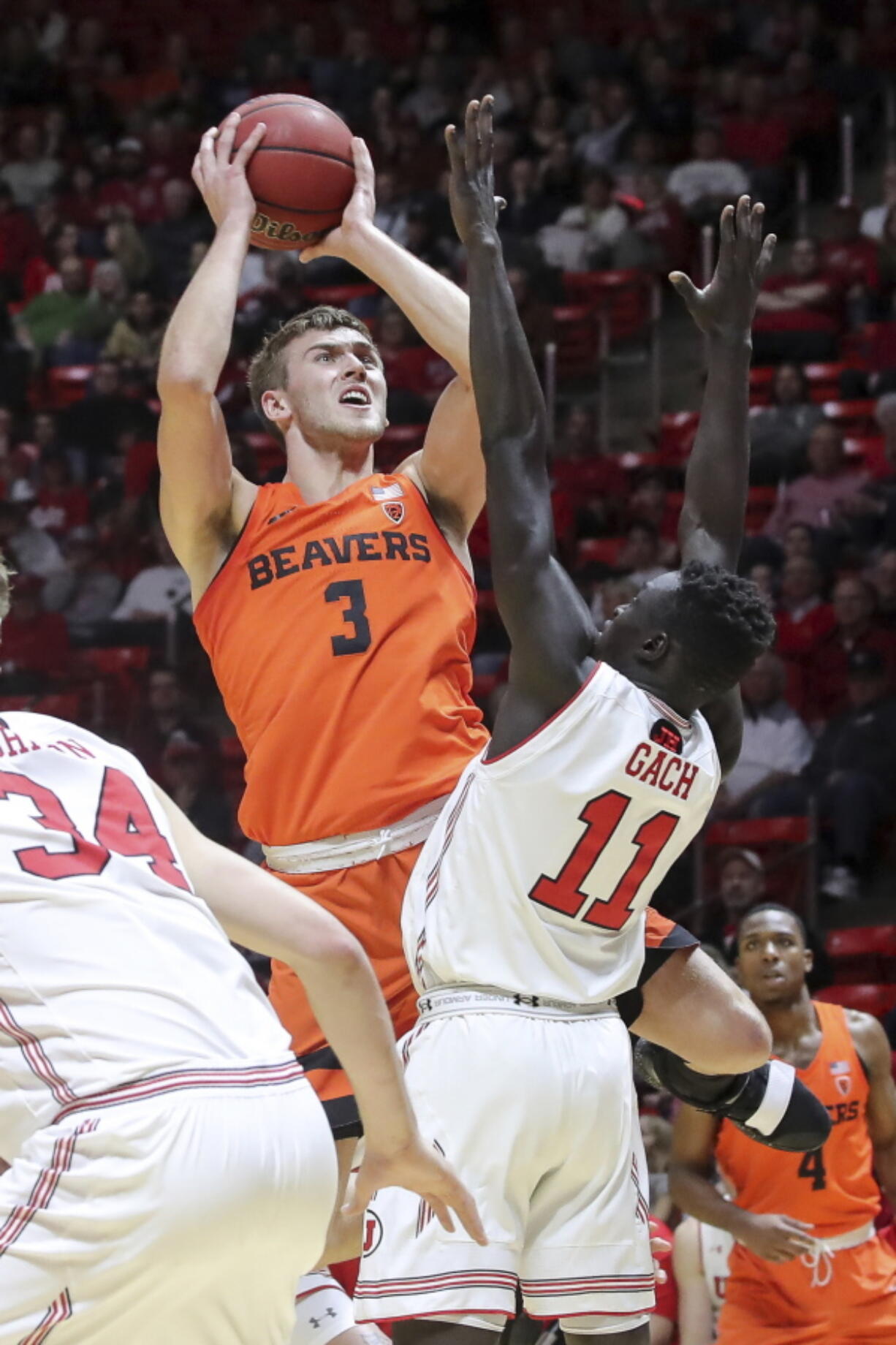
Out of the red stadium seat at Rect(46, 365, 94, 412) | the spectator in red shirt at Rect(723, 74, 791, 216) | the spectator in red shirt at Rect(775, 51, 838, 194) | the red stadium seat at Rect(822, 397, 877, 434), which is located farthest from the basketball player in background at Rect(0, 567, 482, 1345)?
the spectator in red shirt at Rect(775, 51, 838, 194)

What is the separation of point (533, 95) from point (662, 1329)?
1015cm

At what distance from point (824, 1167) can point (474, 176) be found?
3910 millimetres

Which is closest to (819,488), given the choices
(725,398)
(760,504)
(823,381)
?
(760,504)

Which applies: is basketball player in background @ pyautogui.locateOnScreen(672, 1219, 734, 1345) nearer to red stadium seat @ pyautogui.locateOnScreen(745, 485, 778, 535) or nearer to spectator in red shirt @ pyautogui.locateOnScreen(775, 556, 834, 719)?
spectator in red shirt @ pyautogui.locateOnScreen(775, 556, 834, 719)

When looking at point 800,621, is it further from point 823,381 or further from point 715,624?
point 715,624

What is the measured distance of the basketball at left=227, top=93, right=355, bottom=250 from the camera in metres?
4.34

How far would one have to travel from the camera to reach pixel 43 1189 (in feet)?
7.52

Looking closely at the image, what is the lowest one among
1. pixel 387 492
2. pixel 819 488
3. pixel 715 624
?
pixel 819 488

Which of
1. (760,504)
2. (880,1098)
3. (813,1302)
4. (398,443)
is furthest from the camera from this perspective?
(398,443)

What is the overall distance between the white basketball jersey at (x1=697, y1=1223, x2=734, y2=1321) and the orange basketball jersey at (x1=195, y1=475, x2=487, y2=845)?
3293 millimetres

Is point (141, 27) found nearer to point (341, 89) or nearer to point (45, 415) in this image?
point (341, 89)

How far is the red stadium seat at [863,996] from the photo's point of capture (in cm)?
841

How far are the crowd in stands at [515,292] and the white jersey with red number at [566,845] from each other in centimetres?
562

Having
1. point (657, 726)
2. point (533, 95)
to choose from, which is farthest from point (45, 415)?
point (657, 726)
